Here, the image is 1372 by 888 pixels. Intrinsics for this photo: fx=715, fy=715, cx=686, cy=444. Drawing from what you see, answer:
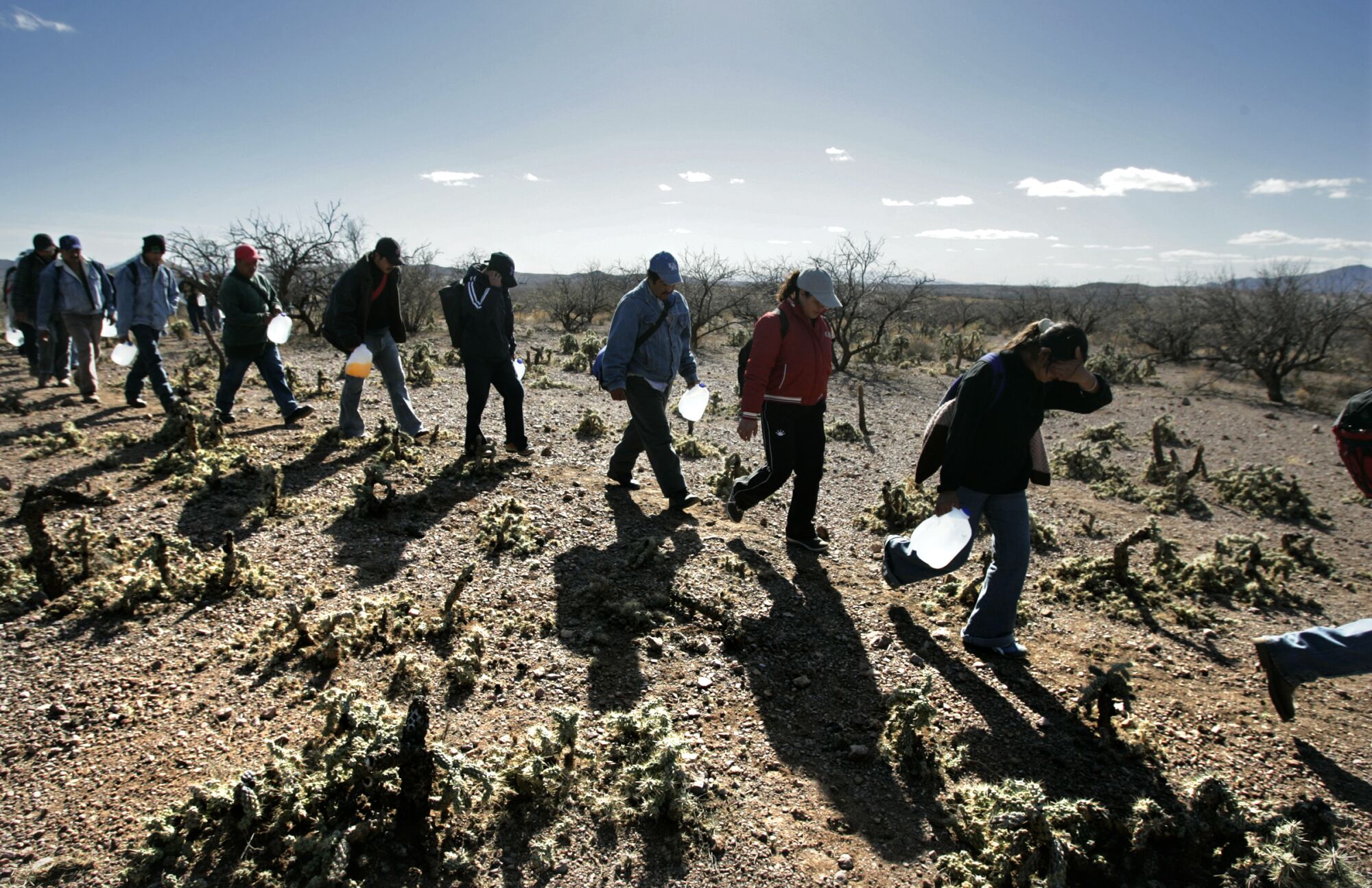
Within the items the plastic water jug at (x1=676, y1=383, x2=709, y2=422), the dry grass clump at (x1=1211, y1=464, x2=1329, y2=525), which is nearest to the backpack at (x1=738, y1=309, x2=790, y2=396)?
the plastic water jug at (x1=676, y1=383, x2=709, y2=422)

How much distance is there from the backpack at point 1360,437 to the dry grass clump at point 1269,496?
19.2 feet

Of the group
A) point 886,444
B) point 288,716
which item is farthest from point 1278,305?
point 288,716

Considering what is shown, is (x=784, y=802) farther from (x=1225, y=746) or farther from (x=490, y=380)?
(x=490, y=380)

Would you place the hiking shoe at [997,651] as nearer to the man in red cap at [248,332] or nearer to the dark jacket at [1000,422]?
the dark jacket at [1000,422]

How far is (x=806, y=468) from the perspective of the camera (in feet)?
14.4

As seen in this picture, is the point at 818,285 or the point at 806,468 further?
the point at 806,468

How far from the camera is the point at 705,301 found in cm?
2145

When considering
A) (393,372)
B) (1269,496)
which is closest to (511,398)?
(393,372)

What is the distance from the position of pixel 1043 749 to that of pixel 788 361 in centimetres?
227

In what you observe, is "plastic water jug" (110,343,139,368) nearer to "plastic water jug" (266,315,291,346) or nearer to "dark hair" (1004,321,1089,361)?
"plastic water jug" (266,315,291,346)

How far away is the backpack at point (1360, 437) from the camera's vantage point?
2.77 m

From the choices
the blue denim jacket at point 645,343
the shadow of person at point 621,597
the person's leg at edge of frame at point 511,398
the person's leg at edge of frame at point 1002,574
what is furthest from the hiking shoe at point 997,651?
the person's leg at edge of frame at point 511,398

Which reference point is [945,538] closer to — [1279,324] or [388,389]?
[388,389]

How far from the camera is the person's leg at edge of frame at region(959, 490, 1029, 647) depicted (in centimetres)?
331
